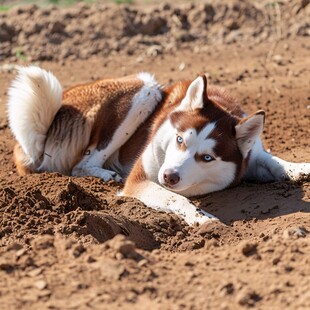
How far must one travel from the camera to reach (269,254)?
15.5 feet

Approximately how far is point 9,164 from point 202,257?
13.8 ft

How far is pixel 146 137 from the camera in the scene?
7953 millimetres

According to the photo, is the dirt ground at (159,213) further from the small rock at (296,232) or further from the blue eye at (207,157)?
the blue eye at (207,157)

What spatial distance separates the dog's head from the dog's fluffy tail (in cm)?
150

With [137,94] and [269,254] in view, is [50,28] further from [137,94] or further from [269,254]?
[269,254]

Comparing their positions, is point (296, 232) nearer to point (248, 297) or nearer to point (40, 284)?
point (248, 297)

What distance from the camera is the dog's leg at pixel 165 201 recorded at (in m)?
6.52

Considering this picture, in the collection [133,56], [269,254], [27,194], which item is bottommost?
[133,56]

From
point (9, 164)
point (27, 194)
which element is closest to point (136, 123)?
point (9, 164)

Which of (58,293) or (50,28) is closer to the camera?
(58,293)

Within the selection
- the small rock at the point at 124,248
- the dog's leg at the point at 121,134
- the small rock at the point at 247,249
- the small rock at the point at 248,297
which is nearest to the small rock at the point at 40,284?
the small rock at the point at 124,248

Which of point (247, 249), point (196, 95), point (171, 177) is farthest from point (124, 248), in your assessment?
point (196, 95)

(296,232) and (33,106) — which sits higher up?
(296,232)

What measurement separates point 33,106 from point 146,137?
118cm
